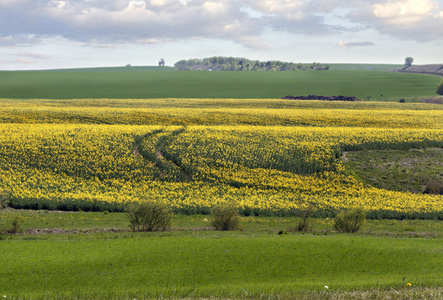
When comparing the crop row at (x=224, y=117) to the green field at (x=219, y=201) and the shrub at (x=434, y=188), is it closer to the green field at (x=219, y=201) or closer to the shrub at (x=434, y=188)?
the green field at (x=219, y=201)

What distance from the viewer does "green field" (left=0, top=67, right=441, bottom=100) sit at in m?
141

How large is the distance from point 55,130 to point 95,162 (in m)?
16.5

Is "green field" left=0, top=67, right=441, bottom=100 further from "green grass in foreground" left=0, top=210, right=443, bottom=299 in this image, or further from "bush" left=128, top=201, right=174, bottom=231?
"green grass in foreground" left=0, top=210, right=443, bottom=299

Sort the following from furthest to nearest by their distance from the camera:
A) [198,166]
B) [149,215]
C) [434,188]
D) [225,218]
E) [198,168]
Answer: [198,166] < [198,168] < [434,188] < [225,218] < [149,215]

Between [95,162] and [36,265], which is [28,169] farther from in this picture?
[36,265]

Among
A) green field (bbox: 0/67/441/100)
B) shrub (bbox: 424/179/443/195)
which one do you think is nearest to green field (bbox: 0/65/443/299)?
shrub (bbox: 424/179/443/195)

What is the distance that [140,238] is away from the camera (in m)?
25.3

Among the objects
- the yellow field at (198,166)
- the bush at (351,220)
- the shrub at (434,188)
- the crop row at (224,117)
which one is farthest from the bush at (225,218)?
the crop row at (224,117)

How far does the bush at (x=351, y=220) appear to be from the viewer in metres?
30.5

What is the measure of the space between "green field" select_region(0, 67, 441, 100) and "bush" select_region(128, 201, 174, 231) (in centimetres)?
10927

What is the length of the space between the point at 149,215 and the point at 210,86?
134m

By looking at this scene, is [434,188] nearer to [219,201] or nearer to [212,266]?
[219,201]

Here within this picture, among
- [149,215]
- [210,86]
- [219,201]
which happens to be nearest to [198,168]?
[219,201]

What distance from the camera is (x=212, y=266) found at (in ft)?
67.1
